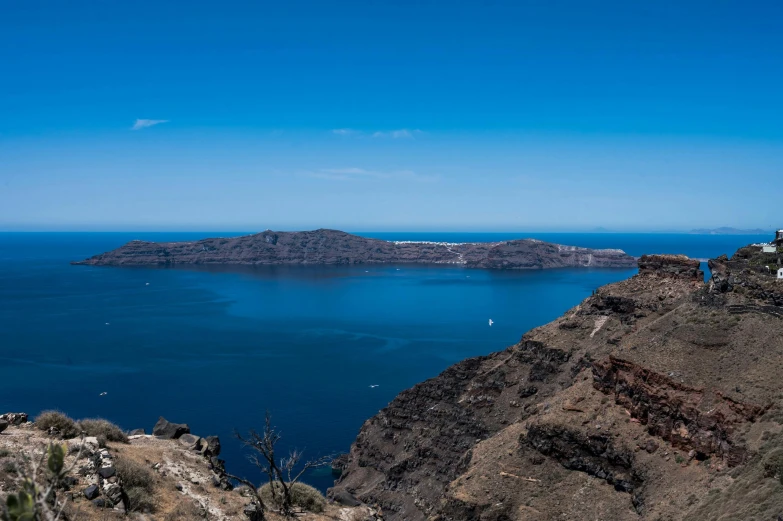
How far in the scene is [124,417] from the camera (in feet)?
222

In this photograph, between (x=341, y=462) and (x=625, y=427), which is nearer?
(x=625, y=427)

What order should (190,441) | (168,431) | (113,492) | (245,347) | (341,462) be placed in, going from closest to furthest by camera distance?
(113,492) → (190,441) → (168,431) → (341,462) → (245,347)

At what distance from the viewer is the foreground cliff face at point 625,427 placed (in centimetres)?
2797

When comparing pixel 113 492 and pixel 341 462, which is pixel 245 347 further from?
pixel 113 492

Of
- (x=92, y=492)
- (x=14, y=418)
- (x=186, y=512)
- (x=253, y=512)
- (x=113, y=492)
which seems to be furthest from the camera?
(x=14, y=418)

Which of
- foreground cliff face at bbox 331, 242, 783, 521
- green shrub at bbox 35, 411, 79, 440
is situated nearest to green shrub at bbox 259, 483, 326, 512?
green shrub at bbox 35, 411, 79, 440

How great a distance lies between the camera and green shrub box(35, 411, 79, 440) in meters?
25.3

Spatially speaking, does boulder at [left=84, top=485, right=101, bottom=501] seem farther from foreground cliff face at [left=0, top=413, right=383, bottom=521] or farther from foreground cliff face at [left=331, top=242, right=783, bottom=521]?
foreground cliff face at [left=331, top=242, right=783, bottom=521]

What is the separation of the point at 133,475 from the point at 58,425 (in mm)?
5722

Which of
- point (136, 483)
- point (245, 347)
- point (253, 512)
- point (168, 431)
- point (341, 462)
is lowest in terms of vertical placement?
point (341, 462)

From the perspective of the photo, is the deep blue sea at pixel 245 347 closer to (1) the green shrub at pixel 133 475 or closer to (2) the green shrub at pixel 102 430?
(2) the green shrub at pixel 102 430

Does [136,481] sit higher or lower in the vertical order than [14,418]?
lower

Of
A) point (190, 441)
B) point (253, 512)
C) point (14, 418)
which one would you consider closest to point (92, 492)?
point (253, 512)

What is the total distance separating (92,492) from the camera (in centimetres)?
2067
